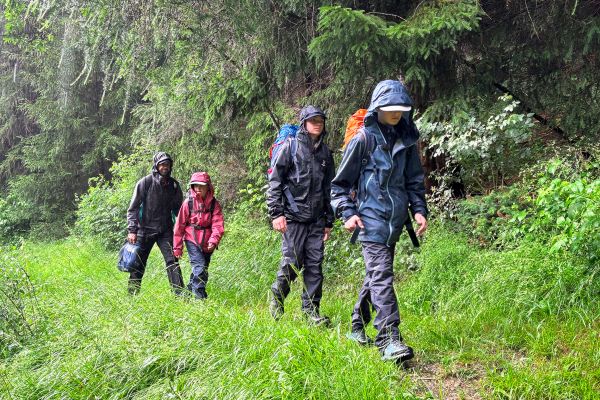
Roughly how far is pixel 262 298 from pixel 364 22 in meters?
3.43

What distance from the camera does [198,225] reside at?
250 inches

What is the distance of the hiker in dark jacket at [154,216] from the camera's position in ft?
22.1

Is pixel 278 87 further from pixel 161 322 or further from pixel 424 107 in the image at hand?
pixel 161 322

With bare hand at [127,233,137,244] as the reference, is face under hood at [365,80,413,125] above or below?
above

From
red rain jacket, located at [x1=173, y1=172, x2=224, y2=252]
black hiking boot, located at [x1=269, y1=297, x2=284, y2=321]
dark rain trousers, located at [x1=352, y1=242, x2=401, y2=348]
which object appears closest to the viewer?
dark rain trousers, located at [x1=352, y1=242, x2=401, y2=348]

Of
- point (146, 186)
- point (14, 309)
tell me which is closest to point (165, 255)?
point (146, 186)

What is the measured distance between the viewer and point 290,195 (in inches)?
197

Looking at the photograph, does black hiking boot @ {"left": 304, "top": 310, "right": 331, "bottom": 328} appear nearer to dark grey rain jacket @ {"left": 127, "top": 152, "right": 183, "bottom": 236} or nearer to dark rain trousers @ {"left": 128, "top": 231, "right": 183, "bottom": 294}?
dark rain trousers @ {"left": 128, "top": 231, "right": 183, "bottom": 294}

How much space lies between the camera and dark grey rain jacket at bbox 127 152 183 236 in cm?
677

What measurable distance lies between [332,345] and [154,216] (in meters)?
3.93

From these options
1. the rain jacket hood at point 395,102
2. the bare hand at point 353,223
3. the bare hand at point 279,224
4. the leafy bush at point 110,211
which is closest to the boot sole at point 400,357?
the bare hand at point 353,223

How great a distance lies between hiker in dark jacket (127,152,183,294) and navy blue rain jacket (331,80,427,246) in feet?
11.1

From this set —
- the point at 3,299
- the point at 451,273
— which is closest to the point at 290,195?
the point at 451,273

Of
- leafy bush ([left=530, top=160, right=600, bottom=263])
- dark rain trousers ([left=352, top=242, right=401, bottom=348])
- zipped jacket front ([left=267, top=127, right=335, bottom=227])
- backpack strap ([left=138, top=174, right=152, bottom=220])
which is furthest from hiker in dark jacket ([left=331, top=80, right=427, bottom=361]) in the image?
backpack strap ([left=138, top=174, right=152, bottom=220])
